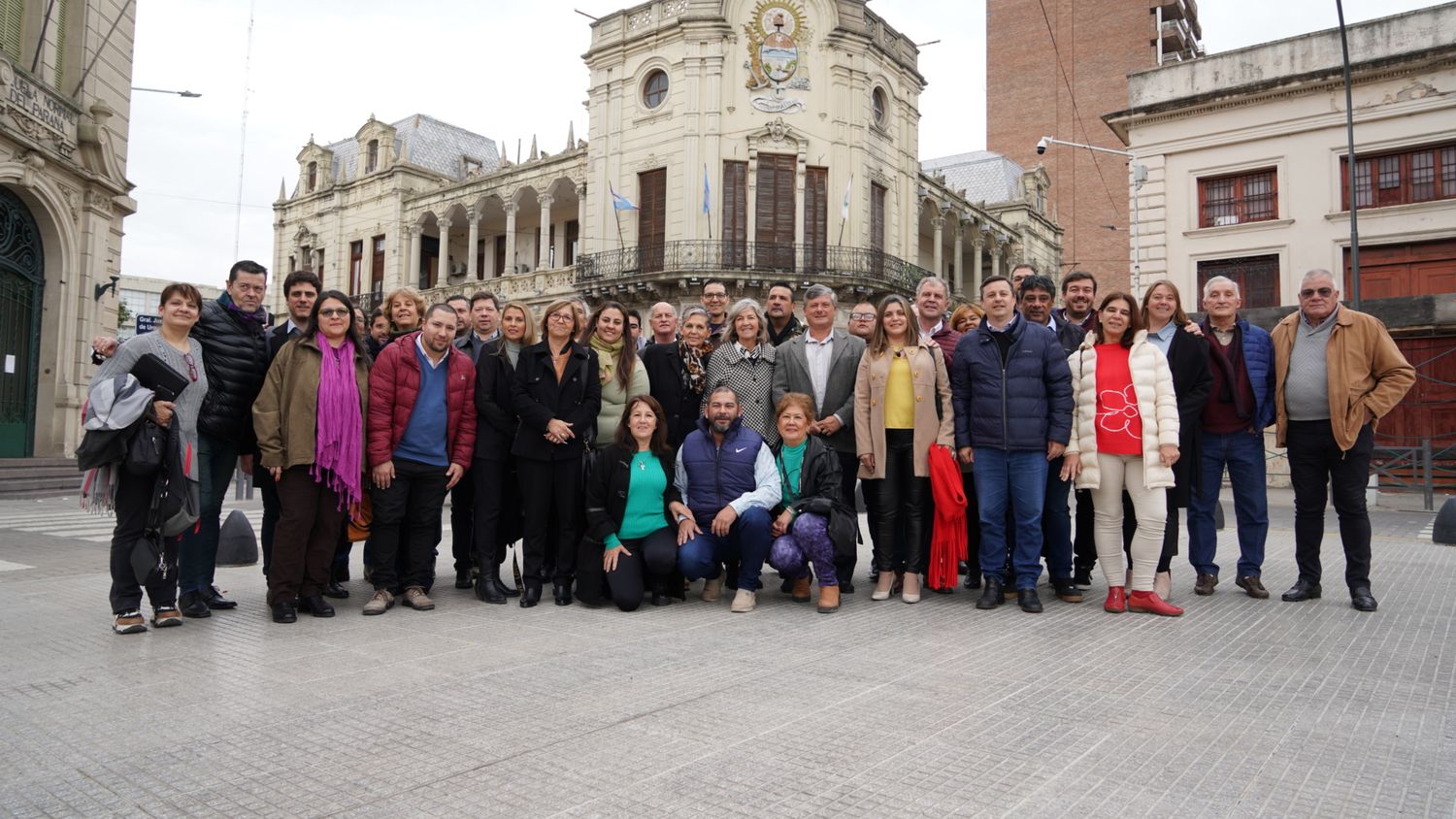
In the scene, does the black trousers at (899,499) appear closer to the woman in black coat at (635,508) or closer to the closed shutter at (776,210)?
the woman in black coat at (635,508)

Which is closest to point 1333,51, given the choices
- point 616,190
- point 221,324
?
point 616,190

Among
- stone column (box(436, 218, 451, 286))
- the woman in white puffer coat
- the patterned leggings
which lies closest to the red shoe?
the woman in white puffer coat

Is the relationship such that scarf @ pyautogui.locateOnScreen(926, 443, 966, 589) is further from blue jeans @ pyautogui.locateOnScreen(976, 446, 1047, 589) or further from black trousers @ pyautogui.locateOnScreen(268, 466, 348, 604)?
black trousers @ pyautogui.locateOnScreen(268, 466, 348, 604)

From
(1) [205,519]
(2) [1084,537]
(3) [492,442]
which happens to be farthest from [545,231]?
(2) [1084,537]

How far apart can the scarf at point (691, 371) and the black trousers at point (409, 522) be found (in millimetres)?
1998

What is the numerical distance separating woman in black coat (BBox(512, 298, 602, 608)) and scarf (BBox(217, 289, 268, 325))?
5.73 ft

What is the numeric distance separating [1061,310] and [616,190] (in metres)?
22.0

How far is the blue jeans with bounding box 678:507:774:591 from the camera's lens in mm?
6090

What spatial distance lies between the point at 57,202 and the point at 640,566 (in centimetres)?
1639

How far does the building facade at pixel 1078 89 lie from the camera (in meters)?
46.5

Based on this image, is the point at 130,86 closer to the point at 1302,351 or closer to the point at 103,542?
the point at 103,542

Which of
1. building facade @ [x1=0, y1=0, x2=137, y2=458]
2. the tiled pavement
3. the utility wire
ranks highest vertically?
the utility wire

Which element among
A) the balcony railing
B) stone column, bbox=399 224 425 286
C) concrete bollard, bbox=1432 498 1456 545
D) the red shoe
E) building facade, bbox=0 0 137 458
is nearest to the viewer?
the red shoe

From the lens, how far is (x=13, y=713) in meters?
3.65
